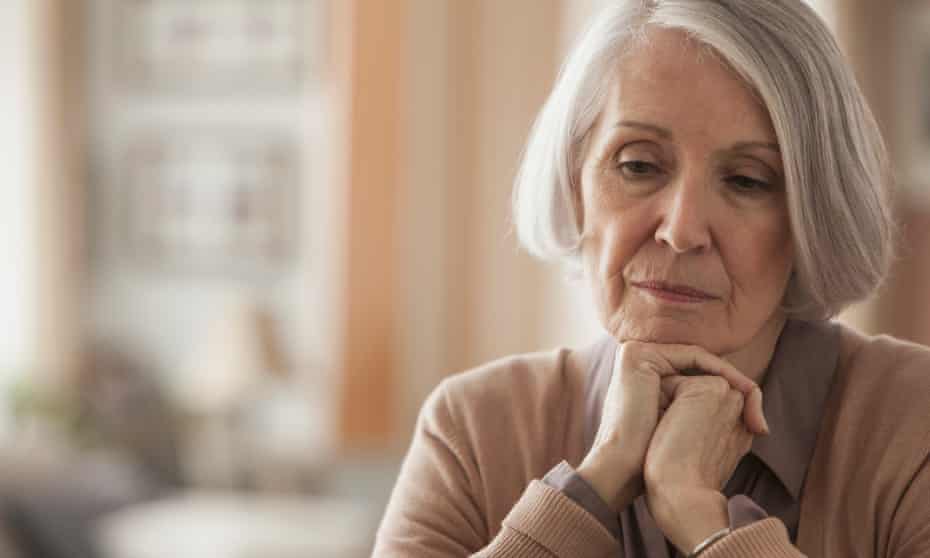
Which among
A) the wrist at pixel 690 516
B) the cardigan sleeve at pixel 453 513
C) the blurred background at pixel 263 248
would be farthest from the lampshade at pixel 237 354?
the wrist at pixel 690 516

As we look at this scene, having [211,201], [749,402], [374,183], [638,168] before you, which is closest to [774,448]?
[749,402]

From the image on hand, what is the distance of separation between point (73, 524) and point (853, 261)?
3700 mm

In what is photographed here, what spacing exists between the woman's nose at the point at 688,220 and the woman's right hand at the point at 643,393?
0.12 m

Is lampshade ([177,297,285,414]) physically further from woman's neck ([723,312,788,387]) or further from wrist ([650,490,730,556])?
wrist ([650,490,730,556])

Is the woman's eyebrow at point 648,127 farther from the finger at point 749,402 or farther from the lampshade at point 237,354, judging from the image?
the lampshade at point 237,354

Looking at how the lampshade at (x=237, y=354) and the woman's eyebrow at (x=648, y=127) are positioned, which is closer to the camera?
the woman's eyebrow at (x=648, y=127)

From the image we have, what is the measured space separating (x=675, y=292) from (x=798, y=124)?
186 millimetres

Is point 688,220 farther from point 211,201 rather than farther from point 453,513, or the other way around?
point 211,201

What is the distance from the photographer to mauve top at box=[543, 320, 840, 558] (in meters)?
1.25

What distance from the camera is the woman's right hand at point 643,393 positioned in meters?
1.28

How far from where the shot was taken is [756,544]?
116 centimetres

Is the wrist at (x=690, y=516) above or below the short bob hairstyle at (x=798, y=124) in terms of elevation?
below

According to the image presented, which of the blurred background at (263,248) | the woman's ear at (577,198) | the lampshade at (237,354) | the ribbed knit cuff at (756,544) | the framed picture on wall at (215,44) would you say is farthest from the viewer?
the framed picture on wall at (215,44)

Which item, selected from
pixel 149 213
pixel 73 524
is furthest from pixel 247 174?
pixel 73 524
